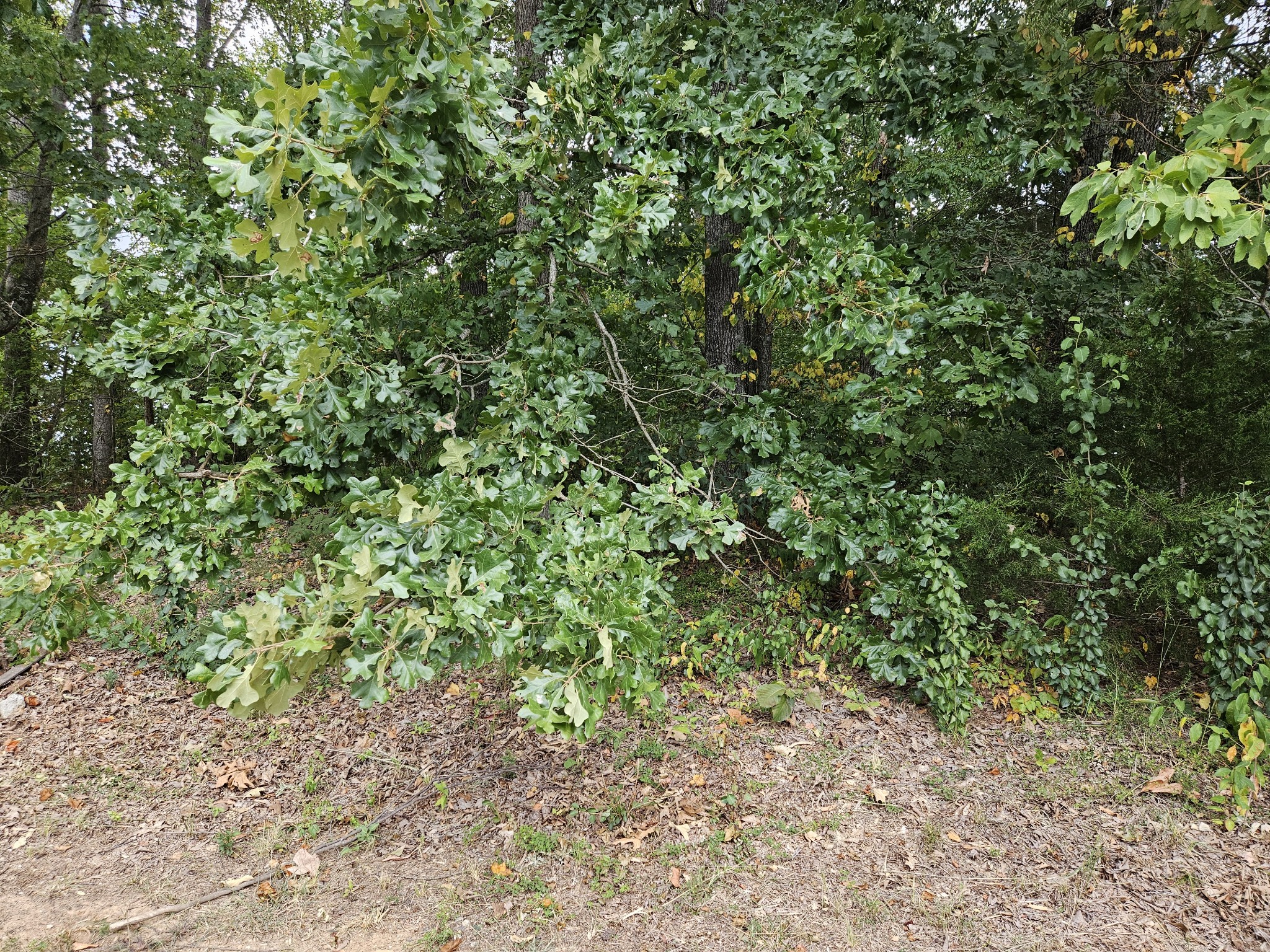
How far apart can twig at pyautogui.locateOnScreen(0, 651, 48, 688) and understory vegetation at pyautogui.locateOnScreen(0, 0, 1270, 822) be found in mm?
343

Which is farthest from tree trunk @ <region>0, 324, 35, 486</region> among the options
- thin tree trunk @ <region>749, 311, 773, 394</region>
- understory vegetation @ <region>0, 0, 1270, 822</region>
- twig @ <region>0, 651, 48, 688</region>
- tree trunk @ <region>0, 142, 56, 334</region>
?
thin tree trunk @ <region>749, 311, 773, 394</region>

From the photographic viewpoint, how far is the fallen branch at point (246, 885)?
3.31m

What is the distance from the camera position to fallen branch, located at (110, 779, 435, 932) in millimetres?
3311

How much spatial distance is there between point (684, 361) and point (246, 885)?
3869mm

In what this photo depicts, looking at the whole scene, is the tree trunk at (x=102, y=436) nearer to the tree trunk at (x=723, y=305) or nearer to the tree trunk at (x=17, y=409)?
the tree trunk at (x=17, y=409)

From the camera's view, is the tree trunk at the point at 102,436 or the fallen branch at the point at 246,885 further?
the tree trunk at the point at 102,436

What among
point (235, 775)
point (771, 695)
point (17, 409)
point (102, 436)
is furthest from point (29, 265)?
point (771, 695)

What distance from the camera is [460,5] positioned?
2043 mm

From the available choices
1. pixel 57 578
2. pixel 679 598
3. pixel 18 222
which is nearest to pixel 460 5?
pixel 57 578

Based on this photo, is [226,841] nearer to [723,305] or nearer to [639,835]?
[639,835]

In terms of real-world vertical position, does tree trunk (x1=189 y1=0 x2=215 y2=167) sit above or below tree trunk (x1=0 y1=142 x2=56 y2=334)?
above

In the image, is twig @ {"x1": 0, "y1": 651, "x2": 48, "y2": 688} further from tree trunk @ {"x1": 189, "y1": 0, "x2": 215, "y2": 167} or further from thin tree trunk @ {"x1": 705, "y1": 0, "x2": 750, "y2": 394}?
thin tree trunk @ {"x1": 705, "y1": 0, "x2": 750, "y2": 394}

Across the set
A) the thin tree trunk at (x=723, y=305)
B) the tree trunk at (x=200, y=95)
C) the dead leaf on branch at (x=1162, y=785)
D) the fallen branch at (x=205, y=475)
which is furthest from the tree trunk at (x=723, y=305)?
the tree trunk at (x=200, y=95)

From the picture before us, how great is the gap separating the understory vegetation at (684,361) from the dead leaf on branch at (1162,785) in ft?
0.84
